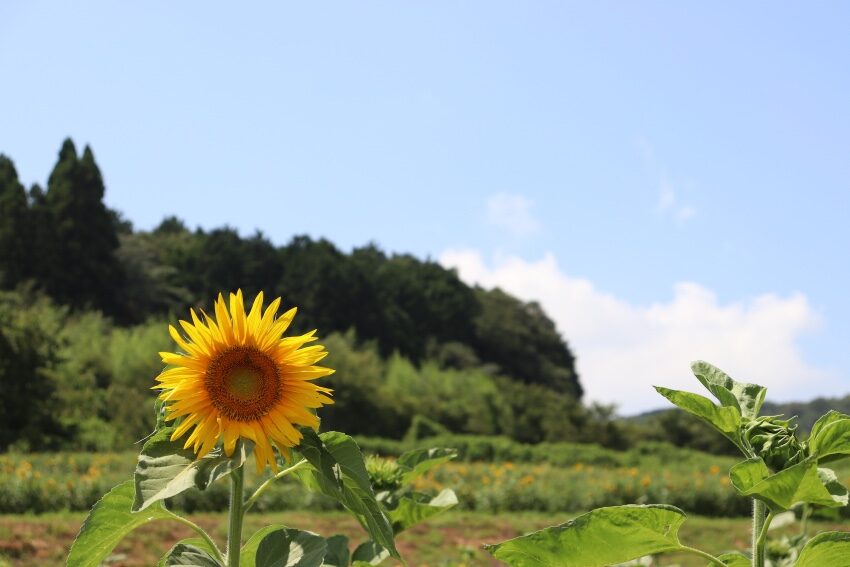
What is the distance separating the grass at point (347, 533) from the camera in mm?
7465

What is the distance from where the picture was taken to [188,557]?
114 centimetres

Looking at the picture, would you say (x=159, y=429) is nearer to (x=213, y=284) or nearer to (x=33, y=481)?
(x=33, y=481)

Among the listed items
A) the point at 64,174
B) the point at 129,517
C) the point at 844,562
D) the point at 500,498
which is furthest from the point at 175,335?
the point at 64,174

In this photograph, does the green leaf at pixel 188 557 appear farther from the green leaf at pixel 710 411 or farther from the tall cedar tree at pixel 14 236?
the tall cedar tree at pixel 14 236

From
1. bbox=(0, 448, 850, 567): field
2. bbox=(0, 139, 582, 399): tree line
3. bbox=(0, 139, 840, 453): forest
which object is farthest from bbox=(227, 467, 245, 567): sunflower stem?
bbox=(0, 139, 582, 399): tree line

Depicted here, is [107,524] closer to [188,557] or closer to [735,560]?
[188,557]

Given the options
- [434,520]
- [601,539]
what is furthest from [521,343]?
[601,539]

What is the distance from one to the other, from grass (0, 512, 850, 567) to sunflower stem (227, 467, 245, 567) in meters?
5.20

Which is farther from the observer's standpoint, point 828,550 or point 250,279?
point 250,279

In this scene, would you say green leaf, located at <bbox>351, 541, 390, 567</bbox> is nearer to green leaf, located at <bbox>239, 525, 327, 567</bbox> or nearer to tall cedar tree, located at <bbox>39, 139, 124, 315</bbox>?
green leaf, located at <bbox>239, 525, 327, 567</bbox>

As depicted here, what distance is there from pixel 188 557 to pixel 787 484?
0.67 meters

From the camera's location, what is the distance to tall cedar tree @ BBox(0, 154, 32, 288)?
29031 millimetres

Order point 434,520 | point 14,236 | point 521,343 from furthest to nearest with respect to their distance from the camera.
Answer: point 521,343, point 14,236, point 434,520

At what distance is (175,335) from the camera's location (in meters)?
1.21
